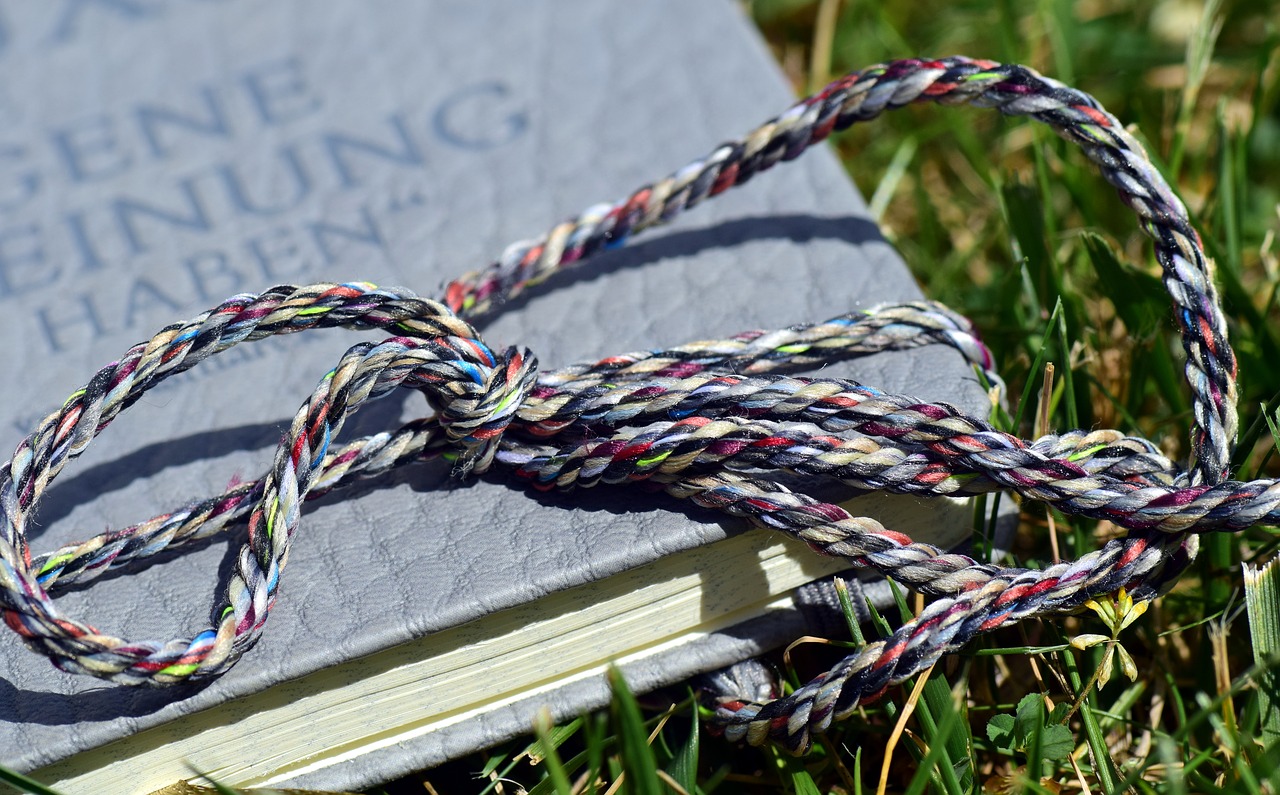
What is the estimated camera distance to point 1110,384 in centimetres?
91

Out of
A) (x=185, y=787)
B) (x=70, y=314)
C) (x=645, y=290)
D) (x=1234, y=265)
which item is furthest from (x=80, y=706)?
(x=1234, y=265)

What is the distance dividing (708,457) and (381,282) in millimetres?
340

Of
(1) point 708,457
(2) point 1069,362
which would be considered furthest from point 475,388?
(2) point 1069,362

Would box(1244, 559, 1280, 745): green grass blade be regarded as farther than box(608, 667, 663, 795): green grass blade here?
Yes

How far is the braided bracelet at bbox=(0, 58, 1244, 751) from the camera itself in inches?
23.4

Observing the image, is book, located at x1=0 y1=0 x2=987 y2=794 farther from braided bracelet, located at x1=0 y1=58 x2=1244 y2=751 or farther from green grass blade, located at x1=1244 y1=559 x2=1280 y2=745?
green grass blade, located at x1=1244 y1=559 x2=1280 y2=745

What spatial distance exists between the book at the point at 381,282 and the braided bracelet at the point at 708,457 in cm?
4

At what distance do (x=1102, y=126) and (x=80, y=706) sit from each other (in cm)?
70

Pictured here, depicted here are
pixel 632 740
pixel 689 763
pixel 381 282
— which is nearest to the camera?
pixel 632 740

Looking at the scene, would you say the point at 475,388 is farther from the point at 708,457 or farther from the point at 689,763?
the point at 689,763

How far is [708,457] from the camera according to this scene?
61 centimetres

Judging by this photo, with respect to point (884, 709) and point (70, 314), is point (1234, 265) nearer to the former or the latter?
point (884, 709)

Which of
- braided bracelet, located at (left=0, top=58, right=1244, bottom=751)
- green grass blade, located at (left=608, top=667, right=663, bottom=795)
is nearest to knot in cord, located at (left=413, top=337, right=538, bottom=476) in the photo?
braided bracelet, located at (left=0, top=58, right=1244, bottom=751)

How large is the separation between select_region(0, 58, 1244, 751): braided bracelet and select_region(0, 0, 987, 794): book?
36mm
